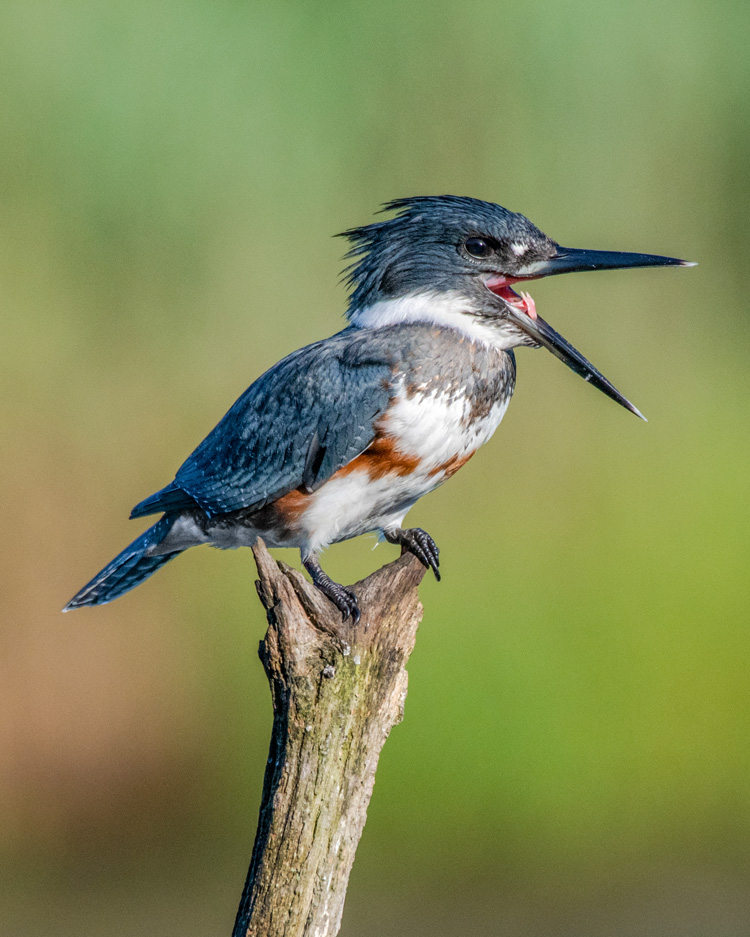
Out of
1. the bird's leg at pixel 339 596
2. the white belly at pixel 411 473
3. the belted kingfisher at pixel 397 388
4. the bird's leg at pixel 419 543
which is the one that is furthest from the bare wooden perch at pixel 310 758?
the bird's leg at pixel 419 543

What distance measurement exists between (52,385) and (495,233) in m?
2.46

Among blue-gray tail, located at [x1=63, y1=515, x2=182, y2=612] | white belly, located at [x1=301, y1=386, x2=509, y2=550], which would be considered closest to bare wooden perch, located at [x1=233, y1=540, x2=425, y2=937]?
white belly, located at [x1=301, y1=386, x2=509, y2=550]

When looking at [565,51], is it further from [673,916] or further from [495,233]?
[673,916]

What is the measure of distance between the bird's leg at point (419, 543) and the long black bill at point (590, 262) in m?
0.63

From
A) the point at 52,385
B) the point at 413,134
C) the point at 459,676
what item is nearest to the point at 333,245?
the point at 413,134

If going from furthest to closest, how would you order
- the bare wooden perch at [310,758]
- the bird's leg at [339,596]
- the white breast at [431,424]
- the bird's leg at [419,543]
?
1. the bird's leg at [419,543]
2. the white breast at [431,424]
3. the bird's leg at [339,596]
4. the bare wooden perch at [310,758]

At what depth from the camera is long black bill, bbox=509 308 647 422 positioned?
2387 mm

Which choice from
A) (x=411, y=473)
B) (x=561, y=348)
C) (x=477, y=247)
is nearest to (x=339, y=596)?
(x=411, y=473)

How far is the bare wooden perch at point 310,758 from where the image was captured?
2.03m

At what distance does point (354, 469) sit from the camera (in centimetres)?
242

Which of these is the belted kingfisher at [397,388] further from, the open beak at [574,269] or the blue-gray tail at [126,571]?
the blue-gray tail at [126,571]

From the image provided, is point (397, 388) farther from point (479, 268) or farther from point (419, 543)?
point (419, 543)

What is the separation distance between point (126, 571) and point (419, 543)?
69cm

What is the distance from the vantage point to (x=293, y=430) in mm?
2475
